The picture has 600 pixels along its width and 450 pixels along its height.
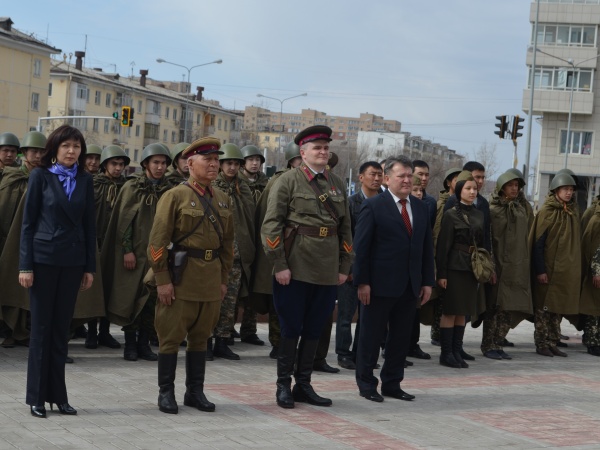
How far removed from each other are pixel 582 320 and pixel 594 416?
15.6ft

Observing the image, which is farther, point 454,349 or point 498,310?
point 498,310

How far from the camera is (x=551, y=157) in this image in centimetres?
6669

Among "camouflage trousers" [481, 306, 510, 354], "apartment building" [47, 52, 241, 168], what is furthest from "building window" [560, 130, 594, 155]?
"camouflage trousers" [481, 306, 510, 354]

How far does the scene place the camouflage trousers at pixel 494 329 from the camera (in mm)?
12516

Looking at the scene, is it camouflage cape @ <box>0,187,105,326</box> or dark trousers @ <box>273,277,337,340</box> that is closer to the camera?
dark trousers @ <box>273,277,337,340</box>

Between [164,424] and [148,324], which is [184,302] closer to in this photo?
[164,424]

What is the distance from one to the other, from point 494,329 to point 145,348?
4.44 metres

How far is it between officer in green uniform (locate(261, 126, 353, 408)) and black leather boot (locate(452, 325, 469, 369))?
3193mm

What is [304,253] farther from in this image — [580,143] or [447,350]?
[580,143]

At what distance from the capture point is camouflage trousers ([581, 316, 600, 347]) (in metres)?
13.5

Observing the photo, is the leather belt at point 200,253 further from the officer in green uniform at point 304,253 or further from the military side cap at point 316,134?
the military side cap at point 316,134

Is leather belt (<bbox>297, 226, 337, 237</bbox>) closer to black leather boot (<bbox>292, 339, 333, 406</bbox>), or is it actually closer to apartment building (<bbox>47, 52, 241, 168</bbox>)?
black leather boot (<bbox>292, 339, 333, 406</bbox>)

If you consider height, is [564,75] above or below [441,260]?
above

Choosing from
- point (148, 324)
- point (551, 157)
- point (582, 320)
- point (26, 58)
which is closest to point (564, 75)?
point (551, 157)
